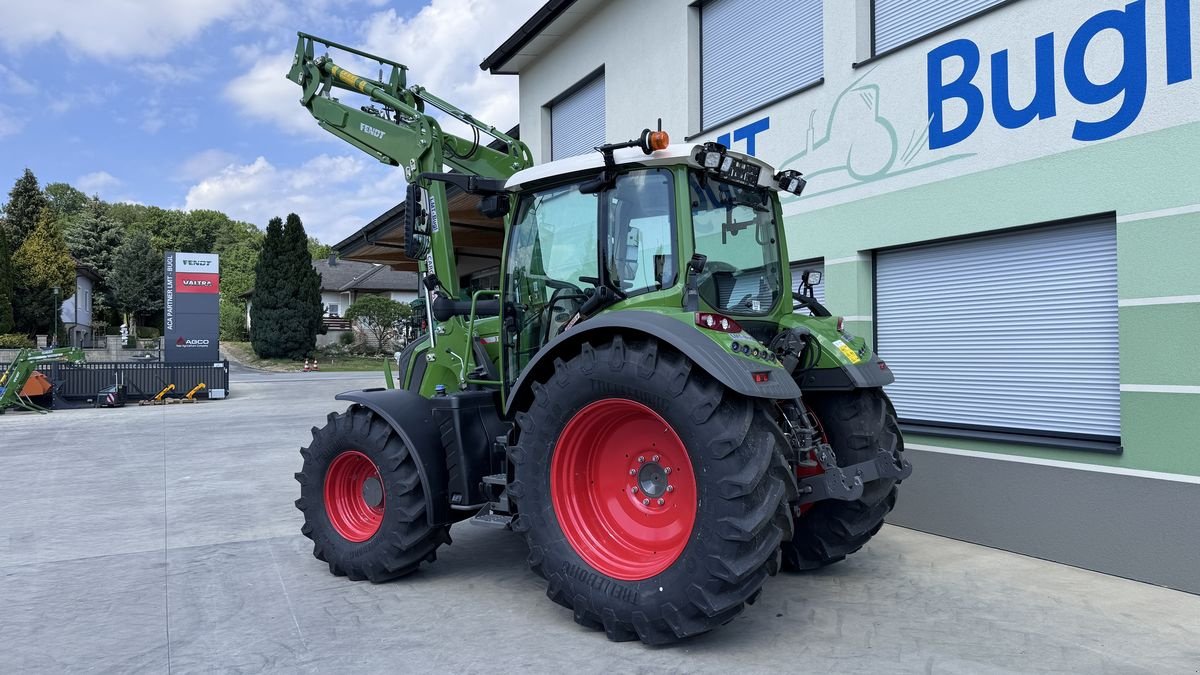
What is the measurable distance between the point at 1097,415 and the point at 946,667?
105 inches

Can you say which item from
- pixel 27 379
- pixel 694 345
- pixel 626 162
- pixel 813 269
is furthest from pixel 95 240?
pixel 694 345

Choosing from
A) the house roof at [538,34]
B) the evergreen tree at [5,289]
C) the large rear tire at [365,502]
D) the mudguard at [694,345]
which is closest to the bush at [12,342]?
the evergreen tree at [5,289]

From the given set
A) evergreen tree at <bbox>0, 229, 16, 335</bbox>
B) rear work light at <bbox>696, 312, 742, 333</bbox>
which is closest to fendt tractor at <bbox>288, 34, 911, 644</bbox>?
rear work light at <bbox>696, 312, 742, 333</bbox>

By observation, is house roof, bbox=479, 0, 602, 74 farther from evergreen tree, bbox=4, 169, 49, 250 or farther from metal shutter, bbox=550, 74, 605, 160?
evergreen tree, bbox=4, 169, 49, 250

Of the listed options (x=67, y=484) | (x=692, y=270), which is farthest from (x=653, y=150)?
(x=67, y=484)

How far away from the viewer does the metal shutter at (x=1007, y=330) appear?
5230 millimetres

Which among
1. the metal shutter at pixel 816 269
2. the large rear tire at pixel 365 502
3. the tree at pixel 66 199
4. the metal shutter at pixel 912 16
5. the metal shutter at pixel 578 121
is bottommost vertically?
the large rear tire at pixel 365 502

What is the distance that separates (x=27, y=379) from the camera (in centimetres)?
→ 1733

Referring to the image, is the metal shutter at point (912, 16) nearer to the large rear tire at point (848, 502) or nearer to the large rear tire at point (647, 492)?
the large rear tire at point (848, 502)

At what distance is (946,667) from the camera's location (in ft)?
11.5

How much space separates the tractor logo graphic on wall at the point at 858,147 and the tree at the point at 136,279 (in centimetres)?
5647

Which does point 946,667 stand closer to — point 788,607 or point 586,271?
point 788,607

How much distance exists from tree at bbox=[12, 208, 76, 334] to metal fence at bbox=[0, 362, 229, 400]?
1018 inches

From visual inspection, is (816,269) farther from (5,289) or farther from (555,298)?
(5,289)
